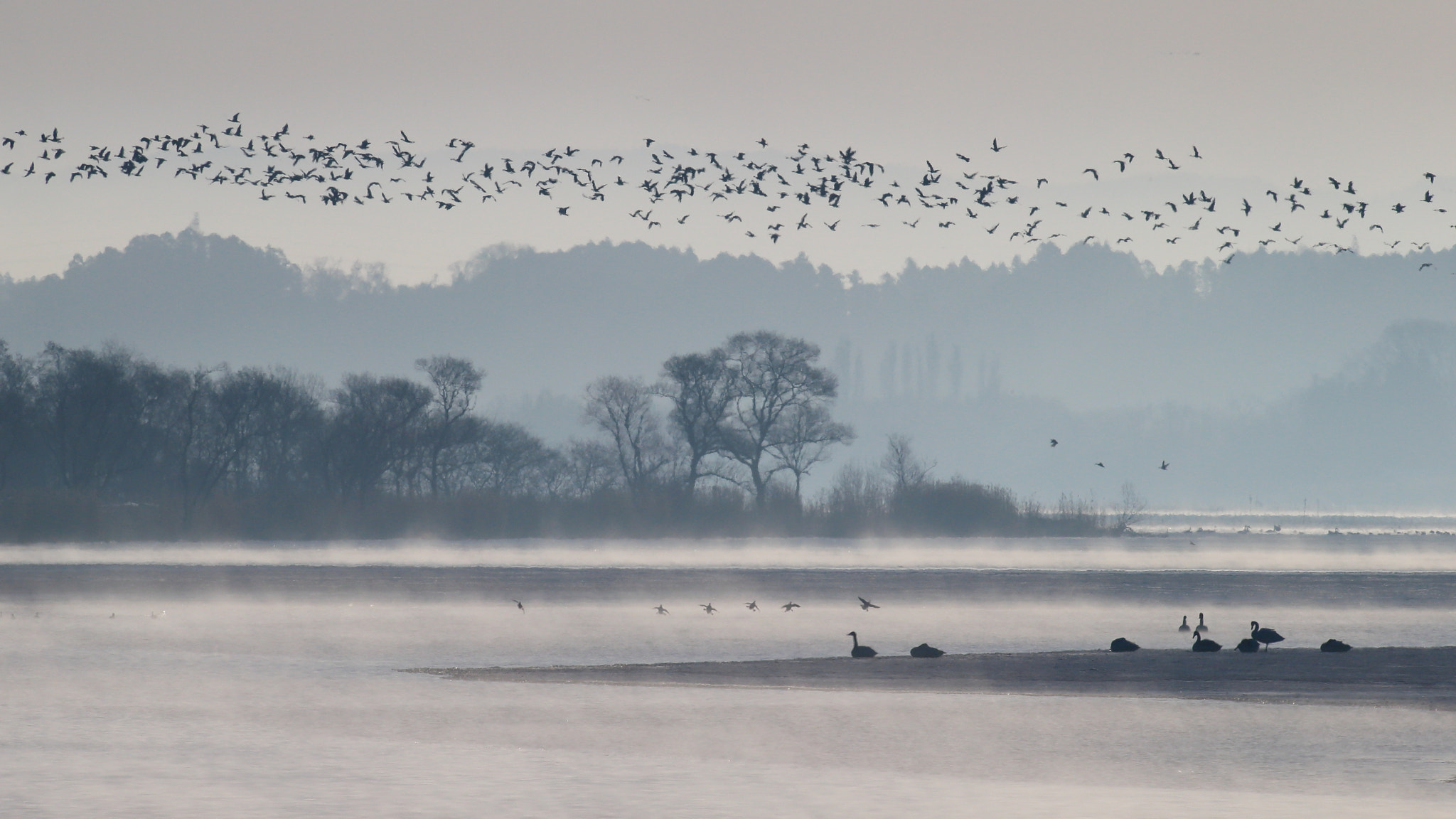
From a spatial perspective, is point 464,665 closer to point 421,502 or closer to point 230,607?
point 230,607

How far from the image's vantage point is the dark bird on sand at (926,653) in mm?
31312

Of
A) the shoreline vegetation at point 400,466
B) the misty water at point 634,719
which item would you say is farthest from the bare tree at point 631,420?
the misty water at point 634,719

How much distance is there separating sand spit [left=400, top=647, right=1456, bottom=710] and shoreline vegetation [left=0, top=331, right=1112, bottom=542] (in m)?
70.3

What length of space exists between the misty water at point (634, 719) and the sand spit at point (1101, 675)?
3.11ft

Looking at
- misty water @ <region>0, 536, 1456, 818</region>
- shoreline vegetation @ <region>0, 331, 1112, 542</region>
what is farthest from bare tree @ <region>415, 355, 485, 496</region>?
misty water @ <region>0, 536, 1456, 818</region>

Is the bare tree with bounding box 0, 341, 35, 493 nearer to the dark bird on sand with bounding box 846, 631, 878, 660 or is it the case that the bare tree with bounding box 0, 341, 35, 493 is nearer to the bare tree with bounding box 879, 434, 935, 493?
the bare tree with bounding box 879, 434, 935, 493

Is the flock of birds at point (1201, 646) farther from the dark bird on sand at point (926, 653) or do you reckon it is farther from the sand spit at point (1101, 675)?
the sand spit at point (1101, 675)

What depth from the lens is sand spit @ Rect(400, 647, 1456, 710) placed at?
86.2 ft

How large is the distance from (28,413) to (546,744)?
332 feet

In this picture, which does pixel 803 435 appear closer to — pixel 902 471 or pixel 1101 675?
pixel 902 471

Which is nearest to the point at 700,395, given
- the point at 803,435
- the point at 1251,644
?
the point at 803,435

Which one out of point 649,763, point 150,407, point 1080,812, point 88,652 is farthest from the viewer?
point 150,407

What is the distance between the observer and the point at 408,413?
408 feet

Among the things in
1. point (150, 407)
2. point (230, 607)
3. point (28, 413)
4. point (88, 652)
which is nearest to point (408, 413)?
point (150, 407)
